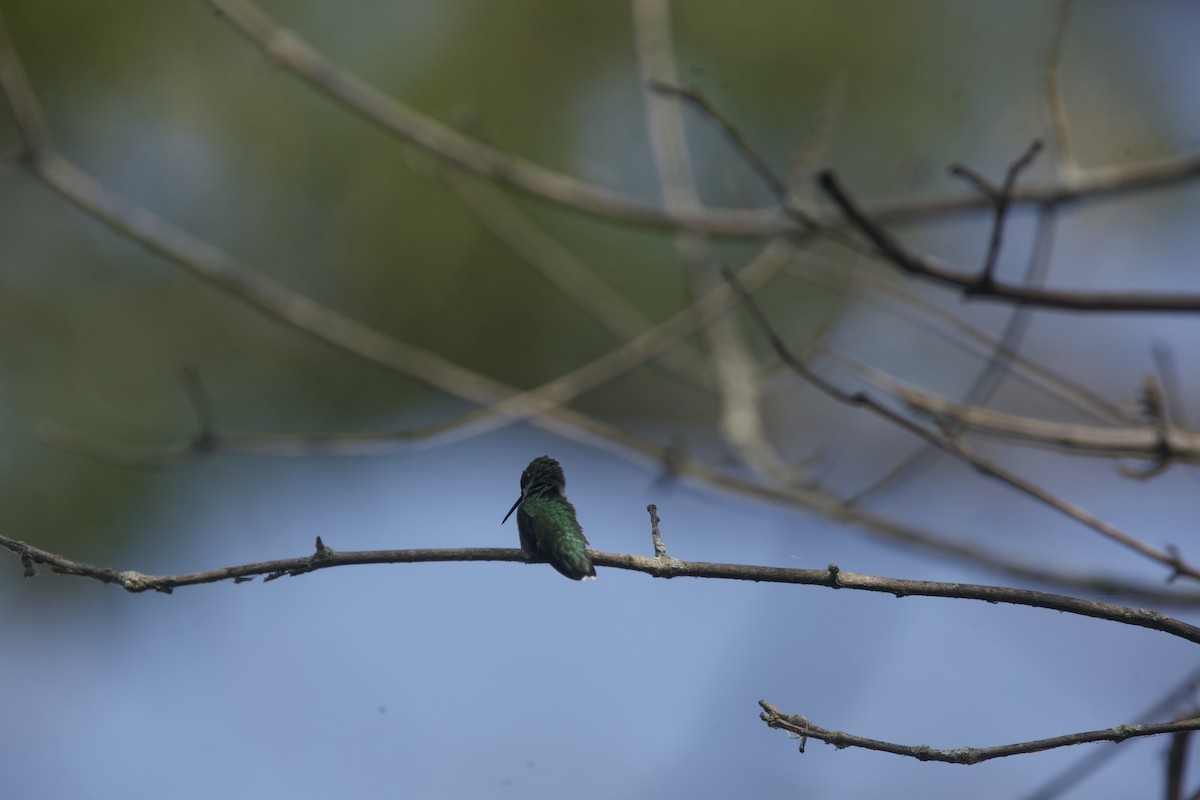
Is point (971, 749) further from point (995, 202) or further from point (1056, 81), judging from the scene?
point (1056, 81)

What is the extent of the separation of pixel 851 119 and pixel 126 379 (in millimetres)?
5900

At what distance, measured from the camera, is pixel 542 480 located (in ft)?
9.78

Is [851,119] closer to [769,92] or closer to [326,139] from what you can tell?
[769,92]

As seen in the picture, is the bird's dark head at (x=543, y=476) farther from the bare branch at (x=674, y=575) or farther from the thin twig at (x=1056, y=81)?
the thin twig at (x=1056, y=81)

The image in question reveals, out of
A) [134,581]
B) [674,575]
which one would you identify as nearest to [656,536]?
[674,575]

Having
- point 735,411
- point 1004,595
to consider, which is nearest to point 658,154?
point 735,411

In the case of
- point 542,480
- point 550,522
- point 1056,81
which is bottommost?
point 550,522

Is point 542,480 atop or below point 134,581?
atop

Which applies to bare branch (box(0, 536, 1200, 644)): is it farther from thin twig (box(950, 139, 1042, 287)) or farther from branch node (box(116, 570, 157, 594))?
thin twig (box(950, 139, 1042, 287))

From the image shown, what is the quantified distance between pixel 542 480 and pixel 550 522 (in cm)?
43

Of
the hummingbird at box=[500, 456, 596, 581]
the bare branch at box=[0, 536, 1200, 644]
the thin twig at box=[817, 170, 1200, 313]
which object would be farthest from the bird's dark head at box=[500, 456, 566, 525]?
the thin twig at box=[817, 170, 1200, 313]

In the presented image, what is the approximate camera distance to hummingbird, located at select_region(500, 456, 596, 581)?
7.89ft

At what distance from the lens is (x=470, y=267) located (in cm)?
926

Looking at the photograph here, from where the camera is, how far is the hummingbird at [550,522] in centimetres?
240
